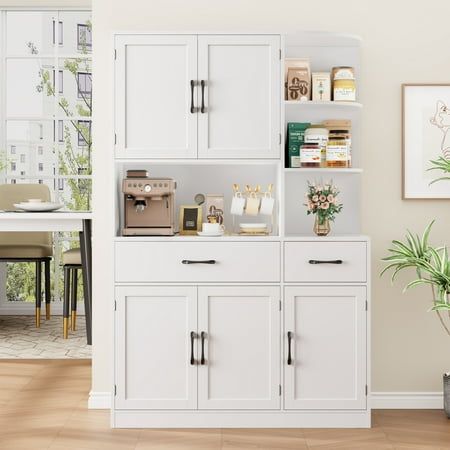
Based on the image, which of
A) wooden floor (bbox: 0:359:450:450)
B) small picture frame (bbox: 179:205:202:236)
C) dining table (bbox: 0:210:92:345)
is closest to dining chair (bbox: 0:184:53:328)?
Result: dining table (bbox: 0:210:92:345)

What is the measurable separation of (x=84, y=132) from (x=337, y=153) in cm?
358

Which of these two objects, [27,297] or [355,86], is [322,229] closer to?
[355,86]

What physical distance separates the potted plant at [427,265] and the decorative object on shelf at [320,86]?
83cm

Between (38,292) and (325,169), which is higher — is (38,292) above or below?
below

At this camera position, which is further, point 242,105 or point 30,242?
point 30,242

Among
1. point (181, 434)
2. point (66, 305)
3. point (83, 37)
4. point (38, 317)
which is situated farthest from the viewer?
point (83, 37)

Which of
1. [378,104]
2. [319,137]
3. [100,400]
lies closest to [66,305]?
[100,400]

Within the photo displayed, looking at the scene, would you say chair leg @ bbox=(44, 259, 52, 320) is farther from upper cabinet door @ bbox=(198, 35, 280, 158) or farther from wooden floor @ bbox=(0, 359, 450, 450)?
upper cabinet door @ bbox=(198, 35, 280, 158)

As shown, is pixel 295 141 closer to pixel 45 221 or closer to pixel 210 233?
pixel 210 233

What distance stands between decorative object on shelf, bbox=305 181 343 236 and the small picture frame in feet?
1.85

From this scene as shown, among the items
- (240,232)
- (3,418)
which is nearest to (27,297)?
(3,418)

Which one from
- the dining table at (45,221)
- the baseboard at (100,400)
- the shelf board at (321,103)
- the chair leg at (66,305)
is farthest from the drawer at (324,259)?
the chair leg at (66,305)

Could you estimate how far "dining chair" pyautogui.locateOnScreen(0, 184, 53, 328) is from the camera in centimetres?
629

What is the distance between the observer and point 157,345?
3697 mm
